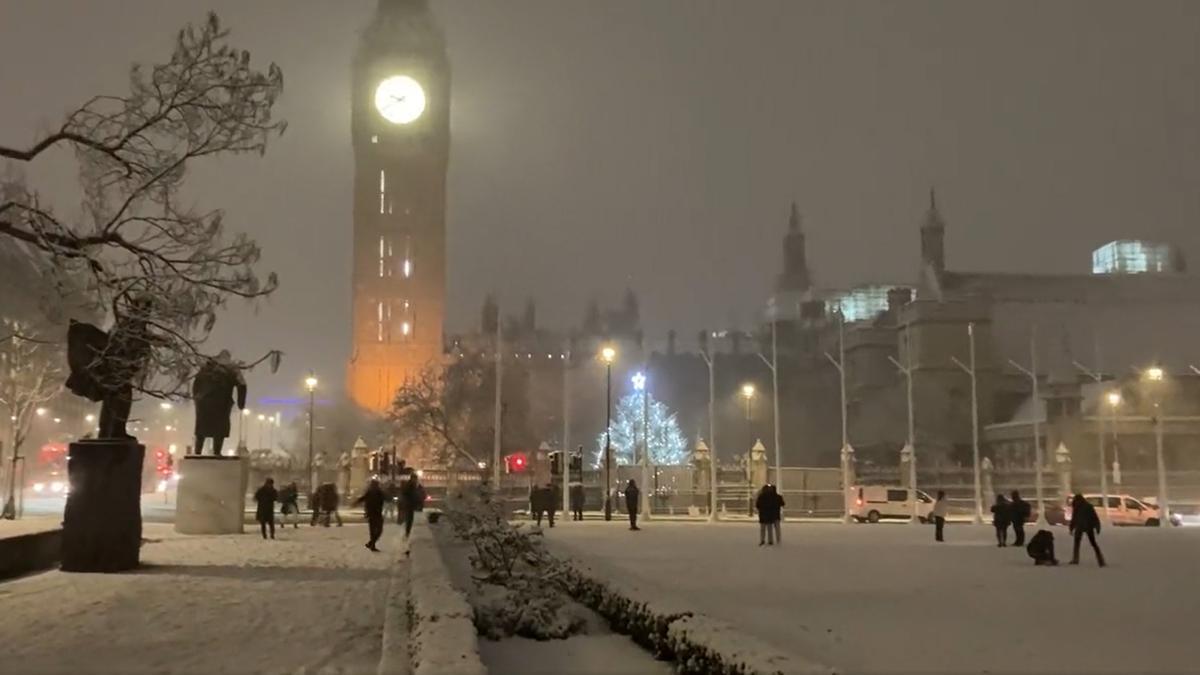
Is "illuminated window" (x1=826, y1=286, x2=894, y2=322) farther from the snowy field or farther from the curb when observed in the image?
the curb

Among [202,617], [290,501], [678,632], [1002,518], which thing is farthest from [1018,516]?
[290,501]

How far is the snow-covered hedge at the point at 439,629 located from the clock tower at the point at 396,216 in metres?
100

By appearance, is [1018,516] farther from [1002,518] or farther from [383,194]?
[383,194]

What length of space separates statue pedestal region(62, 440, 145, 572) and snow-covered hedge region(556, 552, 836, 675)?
8947 mm

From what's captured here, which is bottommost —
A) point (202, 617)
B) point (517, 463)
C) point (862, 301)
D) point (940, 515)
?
point (202, 617)

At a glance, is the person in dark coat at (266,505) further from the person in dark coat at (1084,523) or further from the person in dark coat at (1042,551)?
the person in dark coat at (1084,523)

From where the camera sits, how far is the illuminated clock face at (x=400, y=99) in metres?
122

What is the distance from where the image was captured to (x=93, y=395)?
19.9 meters

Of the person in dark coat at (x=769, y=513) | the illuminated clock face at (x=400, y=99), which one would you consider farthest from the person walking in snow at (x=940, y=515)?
the illuminated clock face at (x=400, y=99)

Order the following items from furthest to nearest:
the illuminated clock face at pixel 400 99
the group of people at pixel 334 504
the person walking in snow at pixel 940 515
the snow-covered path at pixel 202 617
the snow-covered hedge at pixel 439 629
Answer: the illuminated clock face at pixel 400 99 → the person walking in snow at pixel 940 515 → the group of people at pixel 334 504 → the snow-covered path at pixel 202 617 → the snow-covered hedge at pixel 439 629

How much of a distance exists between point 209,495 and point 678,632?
23.7 m

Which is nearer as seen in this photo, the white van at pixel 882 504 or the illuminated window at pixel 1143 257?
the white van at pixel 882 504

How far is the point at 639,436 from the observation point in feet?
310

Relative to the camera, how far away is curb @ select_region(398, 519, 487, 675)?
809 cm
